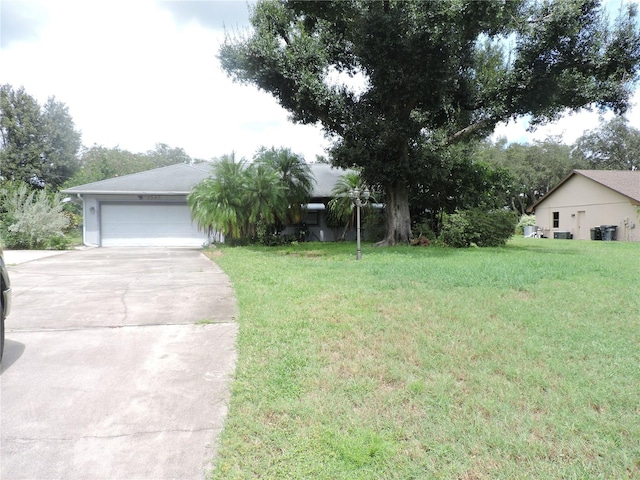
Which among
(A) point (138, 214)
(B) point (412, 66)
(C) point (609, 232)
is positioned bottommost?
(C) point (609, 232)

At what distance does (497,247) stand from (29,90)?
37857 mm

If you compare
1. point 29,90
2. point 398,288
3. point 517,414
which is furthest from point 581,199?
point 29,90

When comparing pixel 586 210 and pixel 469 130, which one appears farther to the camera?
pixel 586 210

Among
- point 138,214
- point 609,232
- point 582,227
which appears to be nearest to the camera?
point 138,214

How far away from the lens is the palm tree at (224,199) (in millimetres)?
13703

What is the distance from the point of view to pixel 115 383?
3.14 meters

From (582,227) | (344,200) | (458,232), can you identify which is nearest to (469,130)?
(458,232)

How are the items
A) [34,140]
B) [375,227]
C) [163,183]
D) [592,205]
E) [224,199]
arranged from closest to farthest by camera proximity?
[224,199] < [375,227] < [163,183] < [592,205] < [34,140]

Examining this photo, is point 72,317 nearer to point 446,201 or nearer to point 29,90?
point 446,201

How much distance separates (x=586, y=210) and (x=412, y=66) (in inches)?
774

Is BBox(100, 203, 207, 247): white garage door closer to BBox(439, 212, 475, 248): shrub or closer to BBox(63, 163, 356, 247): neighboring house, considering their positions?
BBox(63, 163, 356, 247): neighboring house

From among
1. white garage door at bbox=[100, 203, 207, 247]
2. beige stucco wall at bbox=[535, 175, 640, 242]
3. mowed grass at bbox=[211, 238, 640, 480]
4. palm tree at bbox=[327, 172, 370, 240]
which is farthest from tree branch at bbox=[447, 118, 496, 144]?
beige stucco wall at bbox=[535, 175, 640, 242]

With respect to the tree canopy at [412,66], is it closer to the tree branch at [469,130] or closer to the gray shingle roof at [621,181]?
the tree branch at [469,130]

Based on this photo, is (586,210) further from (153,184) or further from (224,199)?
(153,184)
